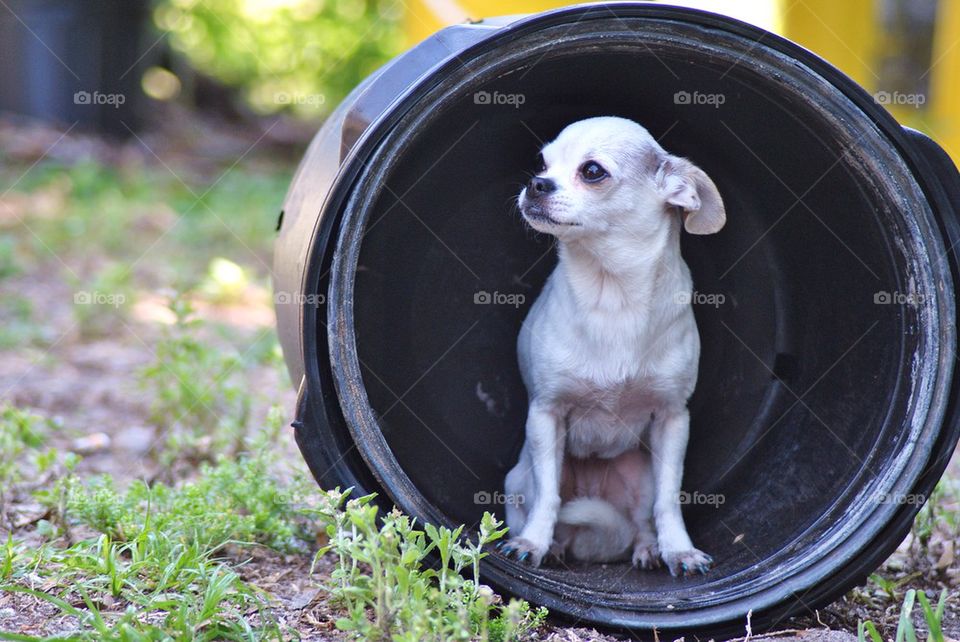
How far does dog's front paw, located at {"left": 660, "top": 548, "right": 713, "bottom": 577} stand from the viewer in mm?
2954

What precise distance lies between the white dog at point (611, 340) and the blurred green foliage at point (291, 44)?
8.98 meters

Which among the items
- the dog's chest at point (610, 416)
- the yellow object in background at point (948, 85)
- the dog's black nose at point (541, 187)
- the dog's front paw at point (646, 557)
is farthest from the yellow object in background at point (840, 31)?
the dog's front paw at point (646, 557)

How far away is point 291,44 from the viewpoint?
39.2ft

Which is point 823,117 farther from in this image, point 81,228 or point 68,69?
point 68,69

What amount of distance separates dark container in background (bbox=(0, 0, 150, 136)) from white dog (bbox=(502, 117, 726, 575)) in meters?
7.11

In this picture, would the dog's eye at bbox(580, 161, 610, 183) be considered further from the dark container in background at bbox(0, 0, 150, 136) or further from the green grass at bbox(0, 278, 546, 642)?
the dark container in background at bbox(0, 0, 150, 136)

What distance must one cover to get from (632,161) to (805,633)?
52.4 inches

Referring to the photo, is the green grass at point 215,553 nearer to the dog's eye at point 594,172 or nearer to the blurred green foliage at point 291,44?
the dog's eye at point 594,172

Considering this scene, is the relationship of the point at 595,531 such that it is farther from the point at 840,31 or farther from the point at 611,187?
the point at 840,31

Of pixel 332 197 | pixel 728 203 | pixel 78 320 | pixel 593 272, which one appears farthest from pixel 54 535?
pixel 78 320

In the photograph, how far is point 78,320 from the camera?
5.51 metres

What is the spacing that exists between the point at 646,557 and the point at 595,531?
0.17 meters

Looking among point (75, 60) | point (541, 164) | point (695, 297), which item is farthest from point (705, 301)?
point (75, 60)

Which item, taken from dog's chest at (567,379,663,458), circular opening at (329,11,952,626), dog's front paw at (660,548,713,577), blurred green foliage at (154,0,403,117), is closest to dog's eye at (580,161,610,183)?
circular opening at (329,11,952,626)
